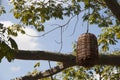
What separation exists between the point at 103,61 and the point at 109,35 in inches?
108

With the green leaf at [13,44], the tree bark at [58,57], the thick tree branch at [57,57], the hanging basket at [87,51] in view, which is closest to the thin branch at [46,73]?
the thick tree branch at [57,57]

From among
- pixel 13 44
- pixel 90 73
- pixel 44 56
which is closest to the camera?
pixel 13 44

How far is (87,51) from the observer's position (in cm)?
568

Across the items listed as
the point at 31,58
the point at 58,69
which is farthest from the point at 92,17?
the point at 31,58

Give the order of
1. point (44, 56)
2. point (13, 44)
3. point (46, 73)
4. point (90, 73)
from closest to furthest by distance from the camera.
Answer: point (13, 44), point (44, 56), point (46, 73), point (90, 73)

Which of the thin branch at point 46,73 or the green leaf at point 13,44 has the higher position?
the green leaf at point 13,44

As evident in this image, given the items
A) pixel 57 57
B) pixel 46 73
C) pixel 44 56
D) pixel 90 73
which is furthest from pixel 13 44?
pixel 90 73

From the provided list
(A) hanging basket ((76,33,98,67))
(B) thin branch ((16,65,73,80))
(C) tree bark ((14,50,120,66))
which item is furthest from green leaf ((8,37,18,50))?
(B) thin branch ((16,65,73,80))

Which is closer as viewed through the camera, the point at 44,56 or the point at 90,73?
the point at 44,56

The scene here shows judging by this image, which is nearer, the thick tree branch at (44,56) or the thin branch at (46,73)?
the thick tree branch at (44,56)

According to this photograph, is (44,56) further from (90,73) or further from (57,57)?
(90,73)

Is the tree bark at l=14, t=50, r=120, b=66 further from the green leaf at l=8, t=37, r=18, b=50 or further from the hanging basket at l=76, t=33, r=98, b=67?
the green leaf at l=8, t=37, r=18, b=50

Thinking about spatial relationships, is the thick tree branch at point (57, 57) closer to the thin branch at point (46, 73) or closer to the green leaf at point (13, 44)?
the thin branch at point (46, 73)

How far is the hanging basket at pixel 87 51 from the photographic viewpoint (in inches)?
223
